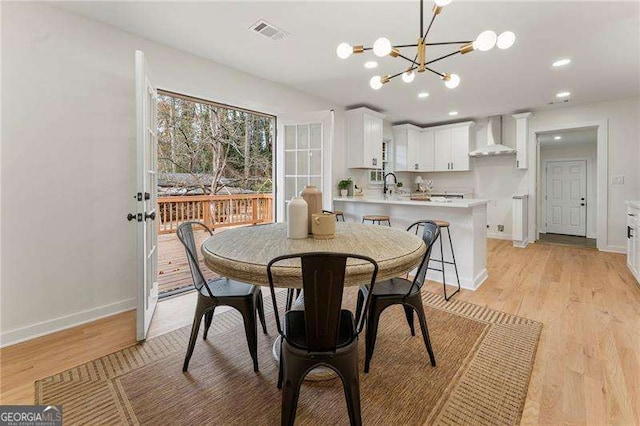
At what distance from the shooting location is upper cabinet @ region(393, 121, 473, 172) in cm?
609

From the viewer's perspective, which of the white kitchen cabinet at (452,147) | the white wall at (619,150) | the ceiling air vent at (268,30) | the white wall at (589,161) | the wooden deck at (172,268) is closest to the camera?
the ceiling air vent at (268,30)

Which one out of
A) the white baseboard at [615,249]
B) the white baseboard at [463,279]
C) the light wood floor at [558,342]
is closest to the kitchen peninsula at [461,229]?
the white baseboard at [463,279]

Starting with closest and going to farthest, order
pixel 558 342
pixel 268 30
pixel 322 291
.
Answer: pixel 322 291 < pixel 558 342 < pixel 268 30

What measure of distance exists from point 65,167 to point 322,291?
96.3 inches

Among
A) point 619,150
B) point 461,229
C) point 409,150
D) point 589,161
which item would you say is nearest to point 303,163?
point 461,229

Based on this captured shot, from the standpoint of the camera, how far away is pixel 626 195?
4707mm

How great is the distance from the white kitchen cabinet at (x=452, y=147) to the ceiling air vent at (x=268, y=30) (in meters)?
4.63

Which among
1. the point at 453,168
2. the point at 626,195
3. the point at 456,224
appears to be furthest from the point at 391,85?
the point at 626,195

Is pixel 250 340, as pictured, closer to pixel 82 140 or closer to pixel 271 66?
pixel 82 140

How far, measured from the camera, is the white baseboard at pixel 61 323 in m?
2.15

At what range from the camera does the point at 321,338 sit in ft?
4.05

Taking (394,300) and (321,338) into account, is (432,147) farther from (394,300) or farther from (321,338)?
(321,338)

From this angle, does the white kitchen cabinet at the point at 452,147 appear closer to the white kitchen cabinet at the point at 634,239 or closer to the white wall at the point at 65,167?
the white kitchen cabinet at the point at 634,239

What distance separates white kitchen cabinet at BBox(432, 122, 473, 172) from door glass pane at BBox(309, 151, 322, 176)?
139 inches
